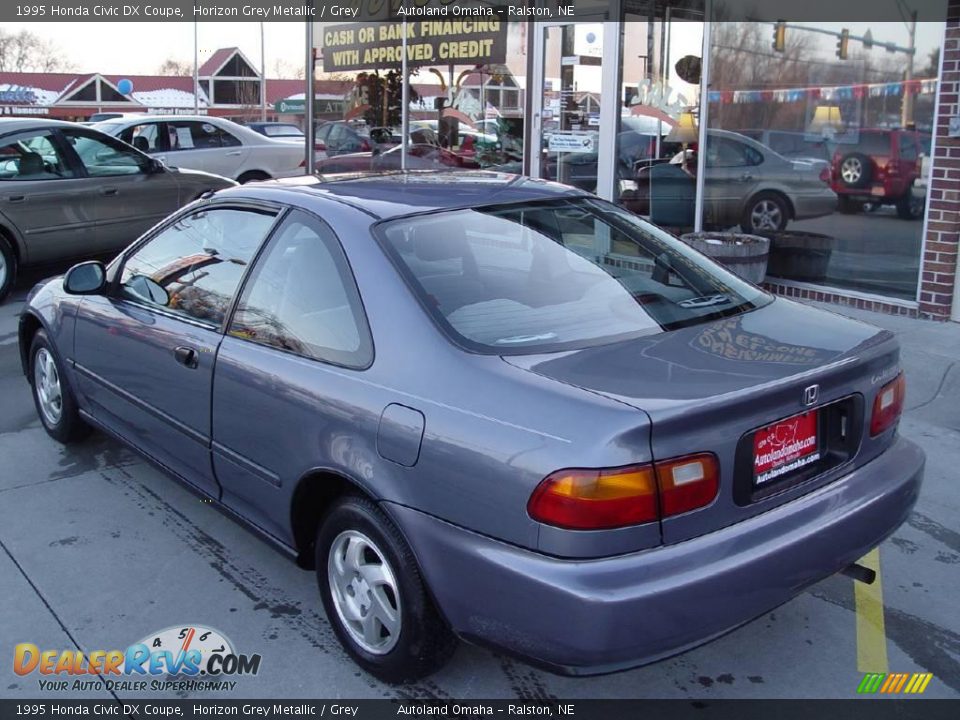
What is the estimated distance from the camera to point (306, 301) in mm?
3469

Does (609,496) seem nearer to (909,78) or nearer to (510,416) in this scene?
(510,416)

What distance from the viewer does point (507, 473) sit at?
2.63 m

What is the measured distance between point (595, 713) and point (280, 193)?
2.19m

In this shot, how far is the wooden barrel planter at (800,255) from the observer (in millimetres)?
8375

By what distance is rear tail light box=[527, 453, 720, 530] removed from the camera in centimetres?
255

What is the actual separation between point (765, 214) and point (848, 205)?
859 mm

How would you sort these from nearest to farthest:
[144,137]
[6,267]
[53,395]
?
1. [53,395]
2. [6,267]
3. [144,137]

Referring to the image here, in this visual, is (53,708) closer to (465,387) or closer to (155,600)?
(155,600)

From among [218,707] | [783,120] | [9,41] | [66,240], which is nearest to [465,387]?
[218,707]

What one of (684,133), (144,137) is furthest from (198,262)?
(144,137)

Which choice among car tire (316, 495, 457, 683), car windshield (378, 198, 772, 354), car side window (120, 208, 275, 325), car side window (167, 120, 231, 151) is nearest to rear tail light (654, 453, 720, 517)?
→ car windshield (378, 198, 772, 354)

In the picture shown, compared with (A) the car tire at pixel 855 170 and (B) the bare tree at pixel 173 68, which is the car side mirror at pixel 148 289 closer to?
(A) the car tire at pixel 855 170

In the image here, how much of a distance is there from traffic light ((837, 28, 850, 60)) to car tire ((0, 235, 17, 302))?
7.61 meters

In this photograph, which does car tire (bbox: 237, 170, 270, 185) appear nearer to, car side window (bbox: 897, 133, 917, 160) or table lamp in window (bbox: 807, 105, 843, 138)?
table lamp in window (bbox: 807, 105, 843, 138)
